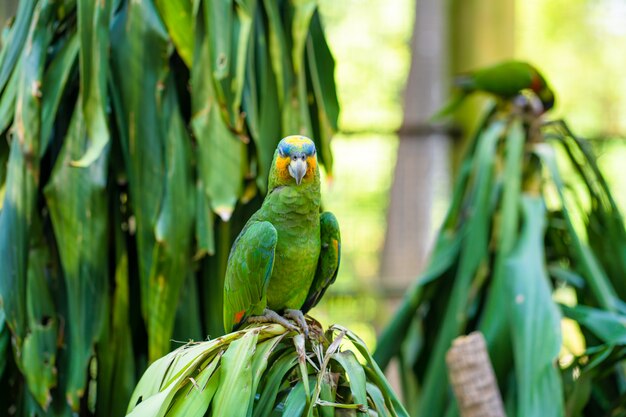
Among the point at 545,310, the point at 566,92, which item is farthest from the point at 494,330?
the point at 566,92

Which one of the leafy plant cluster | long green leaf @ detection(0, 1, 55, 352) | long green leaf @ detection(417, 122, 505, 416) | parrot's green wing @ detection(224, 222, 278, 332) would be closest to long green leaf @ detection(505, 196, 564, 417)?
the leafy plant cluster

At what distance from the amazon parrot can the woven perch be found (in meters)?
0.52

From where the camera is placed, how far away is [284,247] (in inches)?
59.0

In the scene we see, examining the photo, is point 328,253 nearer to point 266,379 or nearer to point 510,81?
point 266,379

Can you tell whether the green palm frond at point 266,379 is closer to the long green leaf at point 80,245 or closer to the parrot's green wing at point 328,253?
the parrot's green wing at point 328,253

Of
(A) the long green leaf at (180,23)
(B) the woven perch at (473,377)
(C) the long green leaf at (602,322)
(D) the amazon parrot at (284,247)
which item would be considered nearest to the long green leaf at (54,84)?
(A) the long green leaf at (180,23)

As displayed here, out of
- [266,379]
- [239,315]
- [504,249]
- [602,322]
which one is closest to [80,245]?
[239,315]

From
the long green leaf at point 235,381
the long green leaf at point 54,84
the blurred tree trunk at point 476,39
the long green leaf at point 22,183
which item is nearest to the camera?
the long green leaf at point 235,381

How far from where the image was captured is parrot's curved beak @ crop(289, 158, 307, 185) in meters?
1.40

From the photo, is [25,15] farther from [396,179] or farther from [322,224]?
[396,179]

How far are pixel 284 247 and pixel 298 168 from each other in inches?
7.0

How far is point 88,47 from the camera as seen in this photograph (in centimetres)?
172

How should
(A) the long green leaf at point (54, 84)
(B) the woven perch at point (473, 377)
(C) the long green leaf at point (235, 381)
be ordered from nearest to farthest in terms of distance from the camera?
(C) the long green leaf at point (235, 381) → (A) the long green leaf at point (54, 84) → (B) the woven perch at point (473, 377)

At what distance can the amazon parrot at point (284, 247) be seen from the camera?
56.4 inches
